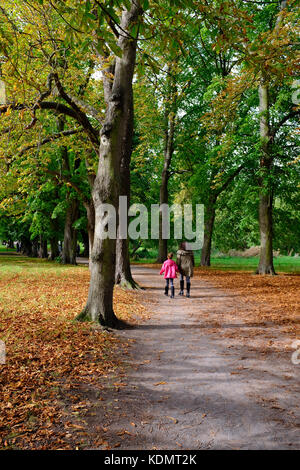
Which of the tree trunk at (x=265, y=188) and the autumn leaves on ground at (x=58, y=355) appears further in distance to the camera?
the tree trunk at (x=265, y=188)

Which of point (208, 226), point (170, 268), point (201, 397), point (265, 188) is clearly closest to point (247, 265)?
point (208, 226)

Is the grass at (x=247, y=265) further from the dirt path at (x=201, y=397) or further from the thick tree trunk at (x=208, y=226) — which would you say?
the dirt path at (x=201, y=397)

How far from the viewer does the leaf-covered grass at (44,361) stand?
3.23 meters

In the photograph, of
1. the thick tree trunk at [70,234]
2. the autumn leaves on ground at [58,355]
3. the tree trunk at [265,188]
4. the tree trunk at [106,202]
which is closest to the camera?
the autumn leaves on ground at [58,355]

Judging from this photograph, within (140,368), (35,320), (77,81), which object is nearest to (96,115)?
(77,81)

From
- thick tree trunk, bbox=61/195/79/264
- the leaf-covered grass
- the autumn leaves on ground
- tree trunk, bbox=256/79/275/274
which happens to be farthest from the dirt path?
thick tree trunk, bbox=61/195/79/264

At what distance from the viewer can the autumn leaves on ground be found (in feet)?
10.6

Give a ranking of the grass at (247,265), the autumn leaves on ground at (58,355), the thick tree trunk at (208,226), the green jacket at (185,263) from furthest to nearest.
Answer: the thick tree trunk at (208,226)
the grass at (247,265)
the green jacket at (185,263)
the autumn leaves on ground at (58,355)

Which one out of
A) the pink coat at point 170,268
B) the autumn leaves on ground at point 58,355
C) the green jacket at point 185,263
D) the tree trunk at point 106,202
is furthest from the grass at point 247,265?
the tree trunk at point 106,202

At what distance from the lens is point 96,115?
32.1 ft

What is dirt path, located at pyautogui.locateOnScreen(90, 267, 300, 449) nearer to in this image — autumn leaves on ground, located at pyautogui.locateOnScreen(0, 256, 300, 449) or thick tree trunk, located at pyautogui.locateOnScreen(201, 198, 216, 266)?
autumn leaves on ground, located at pyautogui.locateOnScreen(0, 256, 300, 449)

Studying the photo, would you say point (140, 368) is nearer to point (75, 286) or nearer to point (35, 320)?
point (35, 320)

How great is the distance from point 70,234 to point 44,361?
816 inches

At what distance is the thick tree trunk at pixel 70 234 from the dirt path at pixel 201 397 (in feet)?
62.6
